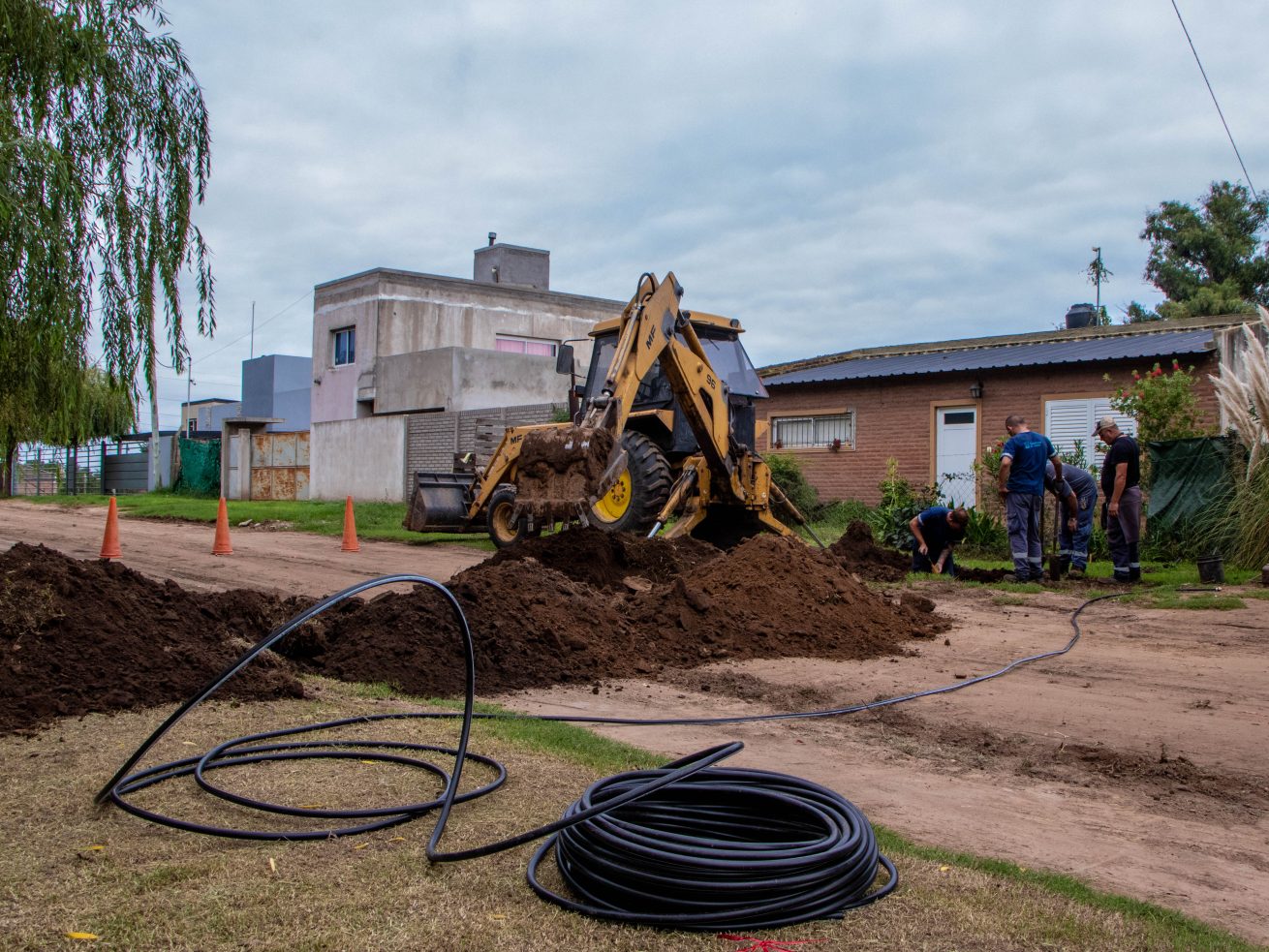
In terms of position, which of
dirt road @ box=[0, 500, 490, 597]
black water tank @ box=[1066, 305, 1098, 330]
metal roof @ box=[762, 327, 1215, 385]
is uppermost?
black water tank @ box=[1066, 305, 1098, 330]

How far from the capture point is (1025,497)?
518 inches

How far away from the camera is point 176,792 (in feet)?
15.5

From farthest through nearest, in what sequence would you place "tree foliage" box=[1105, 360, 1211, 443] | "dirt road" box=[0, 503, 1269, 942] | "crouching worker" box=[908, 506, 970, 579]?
"tree foliage" box=[1105, 360, 1211, 443] < "crouching worker" box=[908, 506, 970, 579] < "dirt road" box=[0, 503, 1269, 942]

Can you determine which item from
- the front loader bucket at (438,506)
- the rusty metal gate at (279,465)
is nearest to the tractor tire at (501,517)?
the front loader bucket at (438,506)

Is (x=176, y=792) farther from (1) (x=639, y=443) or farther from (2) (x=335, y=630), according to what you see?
(1) (x=639, y=443)

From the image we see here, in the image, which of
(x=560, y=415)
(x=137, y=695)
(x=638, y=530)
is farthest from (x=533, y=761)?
(x=560, y=415)

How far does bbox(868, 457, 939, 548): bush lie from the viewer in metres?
18.3

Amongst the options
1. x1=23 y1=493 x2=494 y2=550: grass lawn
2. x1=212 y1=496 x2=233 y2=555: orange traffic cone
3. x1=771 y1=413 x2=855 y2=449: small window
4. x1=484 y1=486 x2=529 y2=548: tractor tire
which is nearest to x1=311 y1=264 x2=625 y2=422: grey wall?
→ x1=23 y1=493 x2=494 y2=550: grass lawn

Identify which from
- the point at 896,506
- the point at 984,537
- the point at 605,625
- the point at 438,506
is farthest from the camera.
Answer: the point at 896,506

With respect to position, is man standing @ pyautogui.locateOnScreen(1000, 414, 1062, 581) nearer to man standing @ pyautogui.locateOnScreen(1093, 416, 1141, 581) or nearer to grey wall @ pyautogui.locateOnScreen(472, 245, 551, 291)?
man standing @ pyautogui.locateOnScreen(1093, 416, 1141, 581)

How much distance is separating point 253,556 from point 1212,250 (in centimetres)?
3376

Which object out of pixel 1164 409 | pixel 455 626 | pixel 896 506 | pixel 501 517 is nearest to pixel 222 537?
pixel 501 517

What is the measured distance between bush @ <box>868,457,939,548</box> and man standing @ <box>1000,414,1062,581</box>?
372cm

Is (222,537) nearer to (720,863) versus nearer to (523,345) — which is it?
(720,863)
